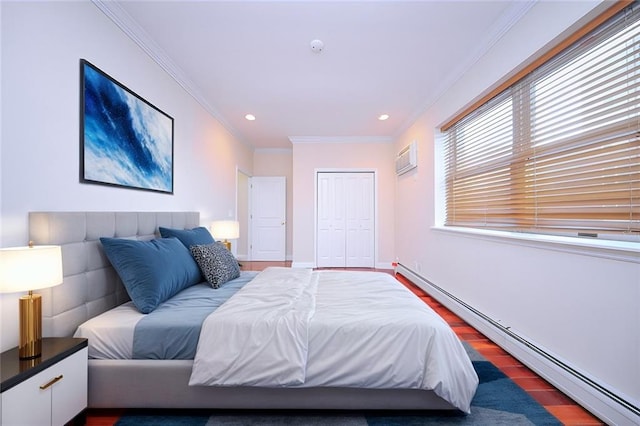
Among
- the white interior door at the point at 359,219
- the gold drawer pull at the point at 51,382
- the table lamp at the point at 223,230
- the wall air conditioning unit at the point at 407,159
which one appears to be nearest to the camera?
the gold drawer pull at the point at 51,382

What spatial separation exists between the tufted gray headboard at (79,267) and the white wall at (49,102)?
3.5 inches

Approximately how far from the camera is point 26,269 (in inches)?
47.5

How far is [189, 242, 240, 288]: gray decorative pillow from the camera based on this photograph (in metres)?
2.24

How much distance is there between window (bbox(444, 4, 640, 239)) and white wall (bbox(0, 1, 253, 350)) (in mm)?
3115

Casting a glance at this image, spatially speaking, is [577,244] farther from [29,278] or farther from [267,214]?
[267,214]

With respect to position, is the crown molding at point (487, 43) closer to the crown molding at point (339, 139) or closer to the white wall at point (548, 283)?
the white wall at point (548, 283)

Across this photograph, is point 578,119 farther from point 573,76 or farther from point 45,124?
point 45,124

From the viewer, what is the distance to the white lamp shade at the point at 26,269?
3.88 feet

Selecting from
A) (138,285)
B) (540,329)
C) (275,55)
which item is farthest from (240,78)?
(540,329)

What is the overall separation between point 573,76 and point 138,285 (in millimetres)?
3005

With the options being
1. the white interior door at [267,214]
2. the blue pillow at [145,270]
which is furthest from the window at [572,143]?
the white interior door at [267,214]

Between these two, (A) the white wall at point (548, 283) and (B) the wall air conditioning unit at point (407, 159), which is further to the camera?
(B) the wall air conditioning unit at point (407, 159)

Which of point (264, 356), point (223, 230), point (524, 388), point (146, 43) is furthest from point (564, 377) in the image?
point (146, 43)

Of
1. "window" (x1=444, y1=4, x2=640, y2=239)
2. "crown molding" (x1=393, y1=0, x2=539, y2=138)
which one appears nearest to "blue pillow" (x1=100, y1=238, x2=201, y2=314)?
"window" (x1=444, y1=4, x2=640, y2=239)
